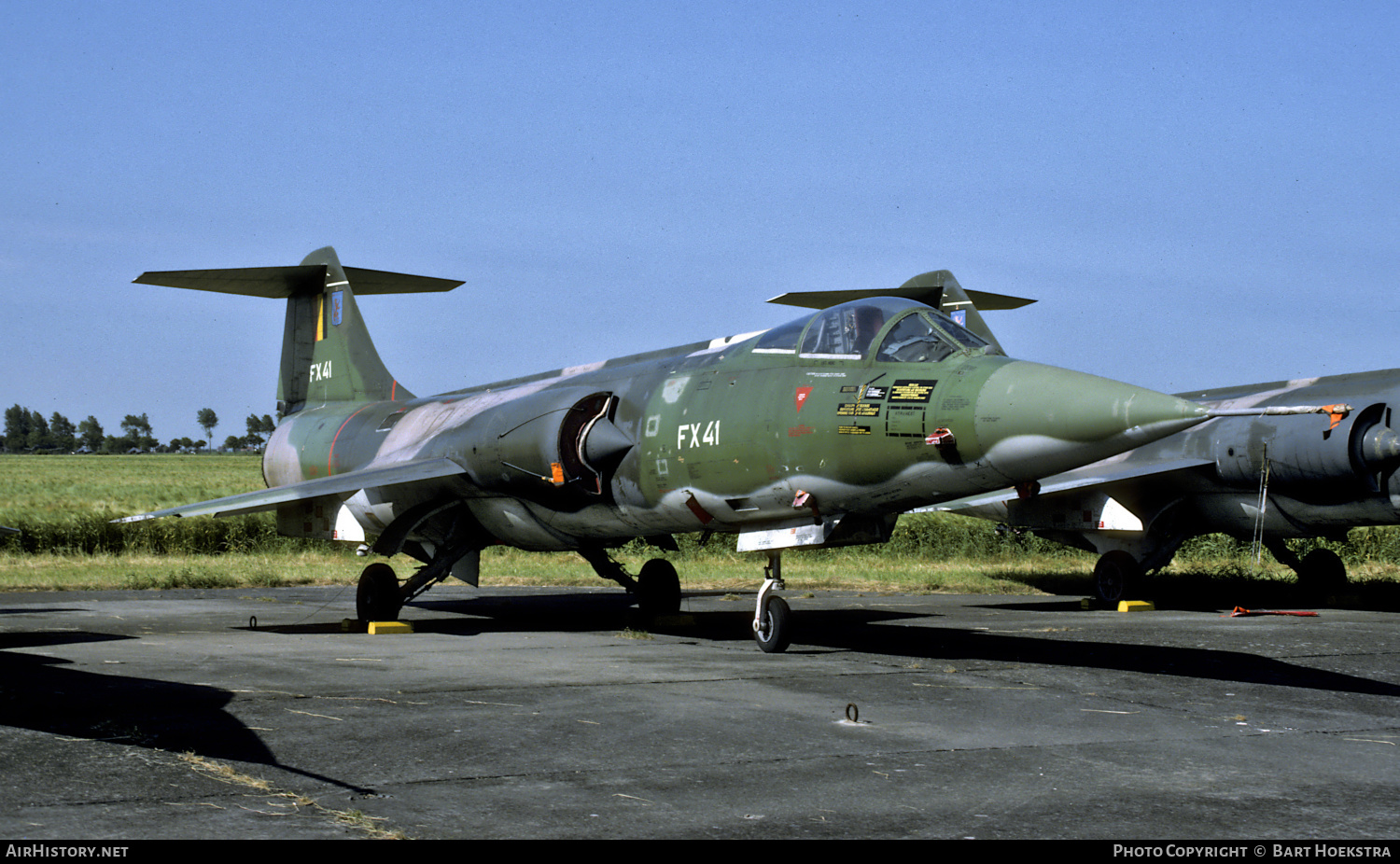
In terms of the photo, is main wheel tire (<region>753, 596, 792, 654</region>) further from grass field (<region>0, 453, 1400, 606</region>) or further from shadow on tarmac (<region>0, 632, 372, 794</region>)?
grass field (<region>0, 453, 1400, 606</region>)

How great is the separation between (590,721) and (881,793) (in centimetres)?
242

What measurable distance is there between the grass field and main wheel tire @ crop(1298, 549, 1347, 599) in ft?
1.59

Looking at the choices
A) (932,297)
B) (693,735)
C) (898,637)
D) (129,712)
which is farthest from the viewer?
(932,297)

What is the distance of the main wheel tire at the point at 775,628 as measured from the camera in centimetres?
1144

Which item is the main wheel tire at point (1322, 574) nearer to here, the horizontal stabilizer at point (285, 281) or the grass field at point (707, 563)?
the grass field at point (707, 563)

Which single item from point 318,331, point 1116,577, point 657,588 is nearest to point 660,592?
point 657,588

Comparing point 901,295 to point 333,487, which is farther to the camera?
point 901,295

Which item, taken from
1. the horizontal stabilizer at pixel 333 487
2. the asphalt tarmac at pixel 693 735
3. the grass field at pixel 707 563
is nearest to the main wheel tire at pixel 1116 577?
the grass field at pixel 707 563

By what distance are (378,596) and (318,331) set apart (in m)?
7.28

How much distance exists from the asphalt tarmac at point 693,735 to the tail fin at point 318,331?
23.0ft

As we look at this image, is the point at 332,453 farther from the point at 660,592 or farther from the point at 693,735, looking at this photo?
the point at 693,735

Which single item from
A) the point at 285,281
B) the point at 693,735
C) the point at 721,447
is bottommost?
the point at 693,735

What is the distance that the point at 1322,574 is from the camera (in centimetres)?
2011

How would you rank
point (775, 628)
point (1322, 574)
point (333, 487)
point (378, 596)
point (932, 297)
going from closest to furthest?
1. point (775, 628)
2. point (333, 487)
3. point (378, 596)
4. point (1322, 574)
5. point (932, 297)
